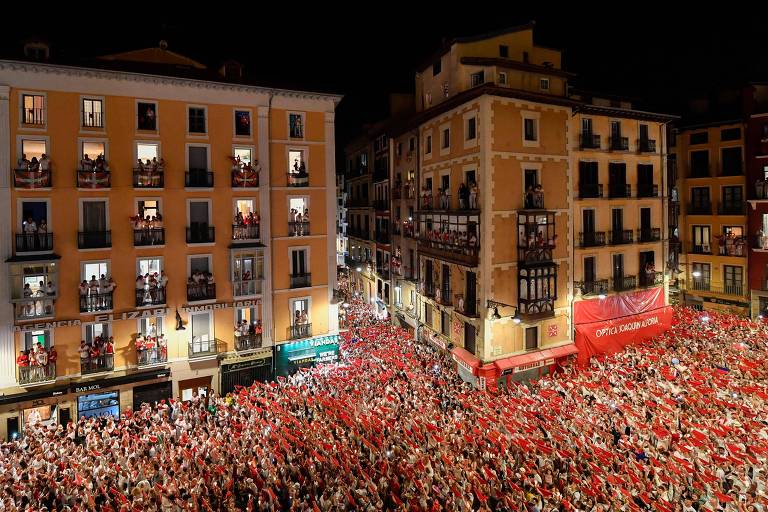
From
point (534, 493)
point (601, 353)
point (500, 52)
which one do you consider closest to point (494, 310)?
point (601, 353)

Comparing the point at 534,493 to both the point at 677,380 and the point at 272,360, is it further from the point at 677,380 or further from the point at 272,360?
the point at 272,360

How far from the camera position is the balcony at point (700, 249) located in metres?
39.7

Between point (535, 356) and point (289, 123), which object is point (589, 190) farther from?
point (289, 123)

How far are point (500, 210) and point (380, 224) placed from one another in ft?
60.1

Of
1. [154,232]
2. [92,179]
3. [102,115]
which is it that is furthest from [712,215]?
[92,179]

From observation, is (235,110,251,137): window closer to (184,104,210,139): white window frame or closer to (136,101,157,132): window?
(184,104,210,139): white window frame

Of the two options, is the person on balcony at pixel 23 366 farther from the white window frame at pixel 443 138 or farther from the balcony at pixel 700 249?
the balcony at pixel 700 249

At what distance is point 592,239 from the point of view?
2992cm

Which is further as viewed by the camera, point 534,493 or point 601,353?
point 601,353

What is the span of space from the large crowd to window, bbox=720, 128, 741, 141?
2045cm

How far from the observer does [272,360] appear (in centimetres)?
2716

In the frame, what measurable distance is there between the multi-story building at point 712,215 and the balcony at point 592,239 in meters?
12.2

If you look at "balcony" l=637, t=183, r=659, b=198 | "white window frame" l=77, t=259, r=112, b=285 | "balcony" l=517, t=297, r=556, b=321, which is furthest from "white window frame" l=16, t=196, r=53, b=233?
"balcony" l=637, t=183, r=659, b=198

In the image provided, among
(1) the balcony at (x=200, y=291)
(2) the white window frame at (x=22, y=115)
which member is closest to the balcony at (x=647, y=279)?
(1) the balcony at (x=200, y=291)
